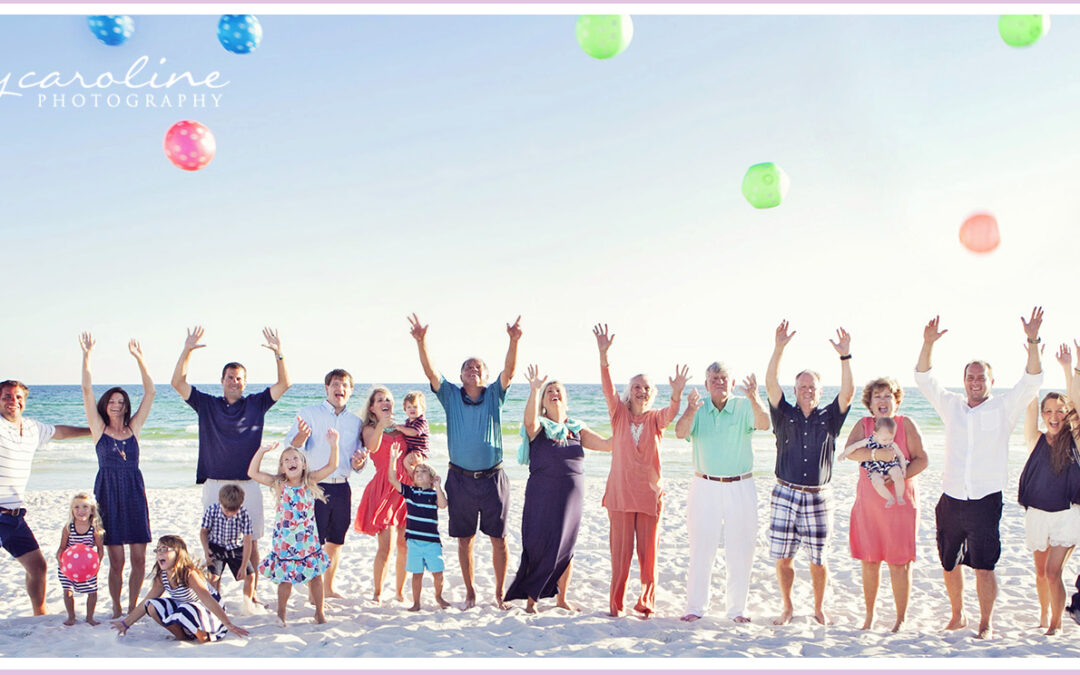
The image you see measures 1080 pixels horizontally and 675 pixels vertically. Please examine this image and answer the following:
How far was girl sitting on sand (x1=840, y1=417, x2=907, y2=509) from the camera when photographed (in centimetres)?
524

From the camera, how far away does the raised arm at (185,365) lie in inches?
221

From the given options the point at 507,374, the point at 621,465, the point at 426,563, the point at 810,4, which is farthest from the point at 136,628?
the point at 810,4

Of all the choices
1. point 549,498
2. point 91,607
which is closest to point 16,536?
point 91,607

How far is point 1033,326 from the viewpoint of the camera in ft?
17.1

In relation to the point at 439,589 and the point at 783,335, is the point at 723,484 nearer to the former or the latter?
the point at 783,335

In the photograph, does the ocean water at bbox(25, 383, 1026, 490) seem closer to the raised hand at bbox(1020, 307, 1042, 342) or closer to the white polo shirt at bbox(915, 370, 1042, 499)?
the white polo shirt at bbox(915, 370, 1042, 499)

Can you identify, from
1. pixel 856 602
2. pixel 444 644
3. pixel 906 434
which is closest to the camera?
pixel 444 644

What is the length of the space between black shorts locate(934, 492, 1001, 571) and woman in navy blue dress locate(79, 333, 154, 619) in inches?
203

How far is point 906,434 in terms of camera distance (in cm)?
532

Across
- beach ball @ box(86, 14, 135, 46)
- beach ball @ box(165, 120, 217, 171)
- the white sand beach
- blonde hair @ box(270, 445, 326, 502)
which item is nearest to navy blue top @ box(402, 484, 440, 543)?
the white sand beach

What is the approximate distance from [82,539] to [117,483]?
40cm

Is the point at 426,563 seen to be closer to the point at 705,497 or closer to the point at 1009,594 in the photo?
the point at 705,497

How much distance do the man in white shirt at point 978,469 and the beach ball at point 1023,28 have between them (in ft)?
8.67

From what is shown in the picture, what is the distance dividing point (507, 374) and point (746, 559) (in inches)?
79.4
